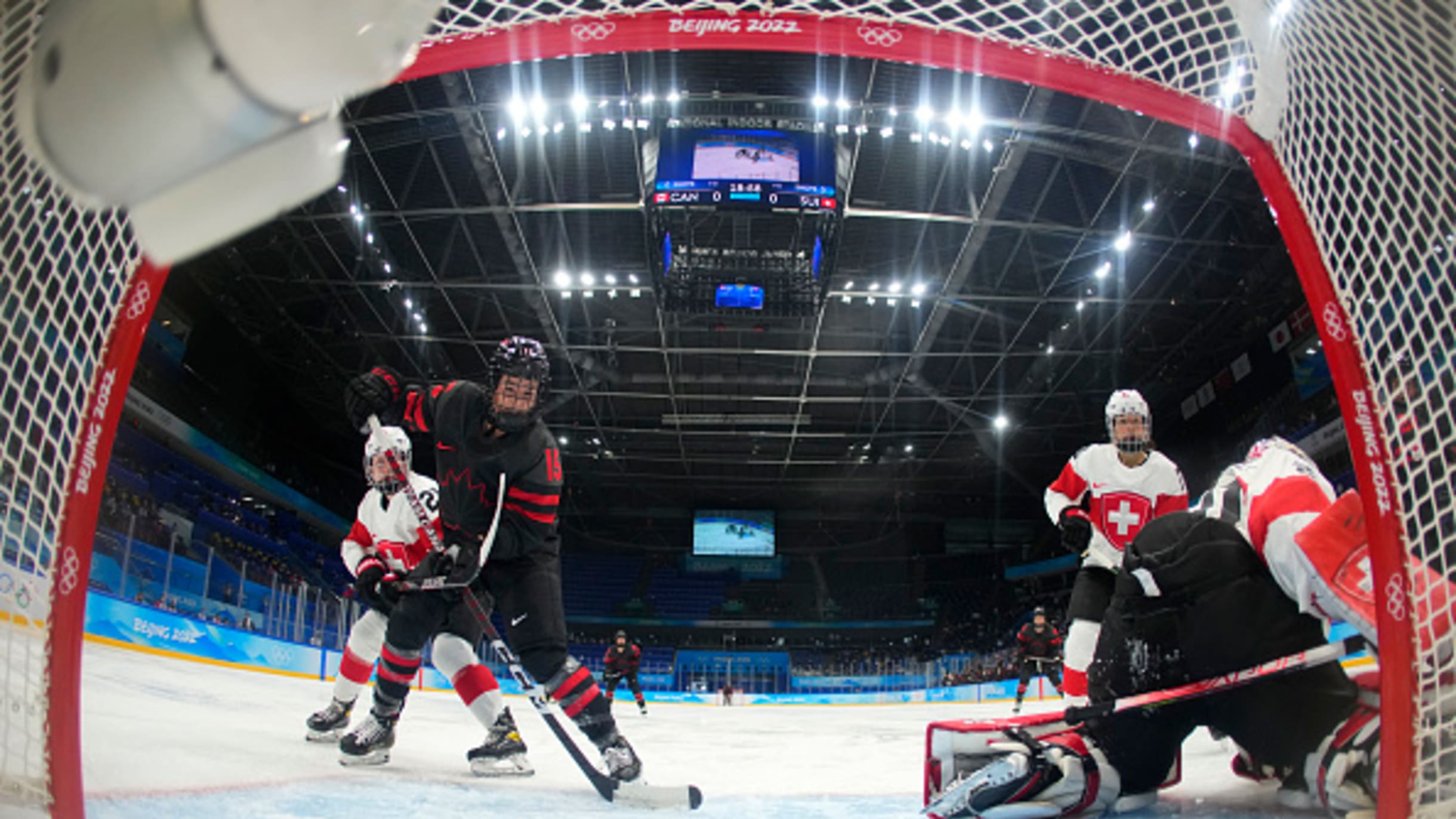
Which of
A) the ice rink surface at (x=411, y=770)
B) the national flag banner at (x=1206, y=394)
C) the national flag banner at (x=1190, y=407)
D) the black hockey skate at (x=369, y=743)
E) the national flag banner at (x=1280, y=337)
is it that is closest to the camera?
the ice rink surface at (x=411, y=770)

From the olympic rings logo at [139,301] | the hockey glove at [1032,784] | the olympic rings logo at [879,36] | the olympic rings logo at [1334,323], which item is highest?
the olympic rings logo at [879,36]

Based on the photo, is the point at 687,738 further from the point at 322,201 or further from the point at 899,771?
the point at 322,201

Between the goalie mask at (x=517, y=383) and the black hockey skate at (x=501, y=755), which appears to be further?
the black hockey skate at (x=501, y=755)

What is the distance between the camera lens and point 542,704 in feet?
7.55

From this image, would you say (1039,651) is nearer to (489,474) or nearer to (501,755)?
(501,755)

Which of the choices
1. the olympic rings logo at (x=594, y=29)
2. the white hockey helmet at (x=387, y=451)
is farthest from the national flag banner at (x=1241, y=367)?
the olympic rings logo at (x=594, y=29)

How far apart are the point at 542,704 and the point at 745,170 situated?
5680mm

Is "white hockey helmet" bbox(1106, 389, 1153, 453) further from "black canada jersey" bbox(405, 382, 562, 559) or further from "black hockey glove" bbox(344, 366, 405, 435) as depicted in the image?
"black hockey glove" bbox(344, 366, 405, 435)

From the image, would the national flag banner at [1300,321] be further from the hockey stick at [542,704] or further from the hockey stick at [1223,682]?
the hockey stick at [542,704]

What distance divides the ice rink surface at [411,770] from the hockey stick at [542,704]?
4 centimetres

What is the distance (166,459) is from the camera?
11805mm

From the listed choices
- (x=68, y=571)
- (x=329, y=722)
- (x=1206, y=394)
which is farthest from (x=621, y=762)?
(x=1206, y=394)

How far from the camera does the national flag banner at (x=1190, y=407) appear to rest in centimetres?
1402

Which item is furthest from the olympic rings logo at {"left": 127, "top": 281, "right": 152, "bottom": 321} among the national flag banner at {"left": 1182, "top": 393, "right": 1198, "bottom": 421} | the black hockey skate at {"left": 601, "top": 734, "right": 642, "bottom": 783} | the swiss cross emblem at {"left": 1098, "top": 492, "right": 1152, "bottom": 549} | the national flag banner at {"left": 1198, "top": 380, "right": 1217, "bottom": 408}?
the national flag banner at {"left": 1182, "top": 393, "right": 1198, "bottom": 421}
